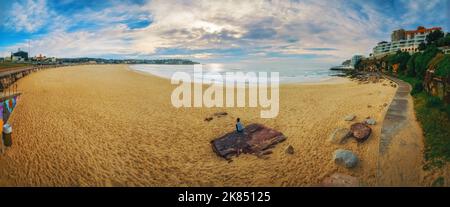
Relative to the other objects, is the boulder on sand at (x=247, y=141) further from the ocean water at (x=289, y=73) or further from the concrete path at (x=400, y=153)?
the ocean water at (x=289, y=73)

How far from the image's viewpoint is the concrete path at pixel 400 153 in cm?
520

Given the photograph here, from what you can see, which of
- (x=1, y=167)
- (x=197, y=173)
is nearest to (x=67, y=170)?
(x=1, y=167)

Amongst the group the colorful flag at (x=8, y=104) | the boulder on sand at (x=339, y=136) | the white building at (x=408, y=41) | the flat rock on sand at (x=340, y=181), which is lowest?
the flat rock on sand at (x=340, y=181)

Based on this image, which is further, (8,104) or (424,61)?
(424,61)

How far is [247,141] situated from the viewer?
318 inches

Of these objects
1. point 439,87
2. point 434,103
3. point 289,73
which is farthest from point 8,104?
point 289,73

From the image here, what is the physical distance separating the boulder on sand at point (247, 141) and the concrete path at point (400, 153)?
325 cm

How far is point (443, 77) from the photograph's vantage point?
25.9 feet

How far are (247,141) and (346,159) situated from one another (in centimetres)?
326

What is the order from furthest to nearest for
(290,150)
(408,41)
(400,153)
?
1. (408,41)
2. (290,150)
3. (400,153)

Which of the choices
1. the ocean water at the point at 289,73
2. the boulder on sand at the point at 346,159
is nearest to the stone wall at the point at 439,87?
the boulder on sand at the point at 346,159

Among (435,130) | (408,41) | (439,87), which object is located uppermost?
(408,41)

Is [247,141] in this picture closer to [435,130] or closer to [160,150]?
[160,150]
